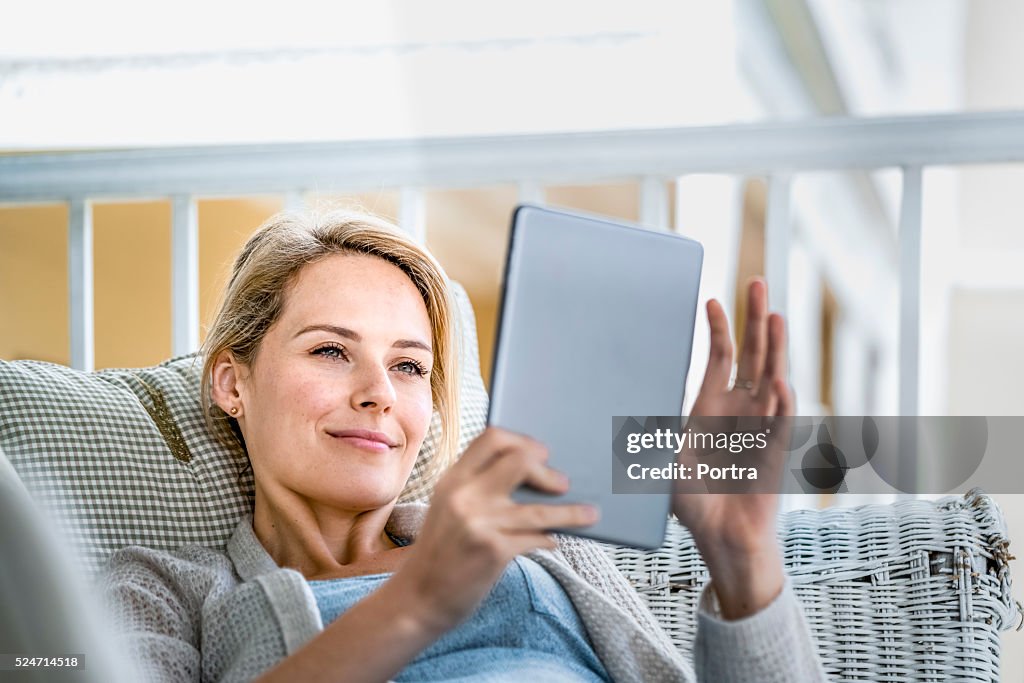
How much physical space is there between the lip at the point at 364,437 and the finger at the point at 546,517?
0.94 ft

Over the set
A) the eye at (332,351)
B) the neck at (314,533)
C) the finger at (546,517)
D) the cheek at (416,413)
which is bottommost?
the neck at (314,533)

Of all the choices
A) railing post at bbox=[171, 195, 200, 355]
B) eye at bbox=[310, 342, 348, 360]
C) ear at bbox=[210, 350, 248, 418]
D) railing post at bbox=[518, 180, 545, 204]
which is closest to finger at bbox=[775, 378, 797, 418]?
eye at bbox=[310, 342, 348, 360]

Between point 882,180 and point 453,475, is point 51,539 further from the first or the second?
point 882,180

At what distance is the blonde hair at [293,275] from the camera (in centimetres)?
98

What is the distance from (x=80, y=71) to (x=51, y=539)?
1770mm

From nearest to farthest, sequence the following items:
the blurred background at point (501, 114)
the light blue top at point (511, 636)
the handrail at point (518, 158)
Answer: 1. the light blue top at point (511, 636)
2. the handrail at point (518, 158)
3. the blurred background at point (501, 114)

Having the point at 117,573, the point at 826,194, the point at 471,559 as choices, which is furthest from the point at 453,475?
the point at 826,194

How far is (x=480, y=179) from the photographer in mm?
1425

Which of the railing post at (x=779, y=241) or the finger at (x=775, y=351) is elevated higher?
the railing post at (x=779, y=241)

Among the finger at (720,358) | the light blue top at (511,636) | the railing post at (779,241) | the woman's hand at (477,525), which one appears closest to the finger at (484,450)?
the woman's hand at (477,525)

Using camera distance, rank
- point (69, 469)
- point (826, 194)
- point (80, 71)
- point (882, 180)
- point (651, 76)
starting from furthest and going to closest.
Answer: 1. point (826, 194)
2. point (882, 180)
3. point (651, 76)
4. point (80, 71)
5. point (69, 469)

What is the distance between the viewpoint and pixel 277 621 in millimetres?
777

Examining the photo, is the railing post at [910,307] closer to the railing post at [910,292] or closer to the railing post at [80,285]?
the railing post at [910,292]

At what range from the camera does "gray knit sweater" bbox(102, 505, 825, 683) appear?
2.31 feet
